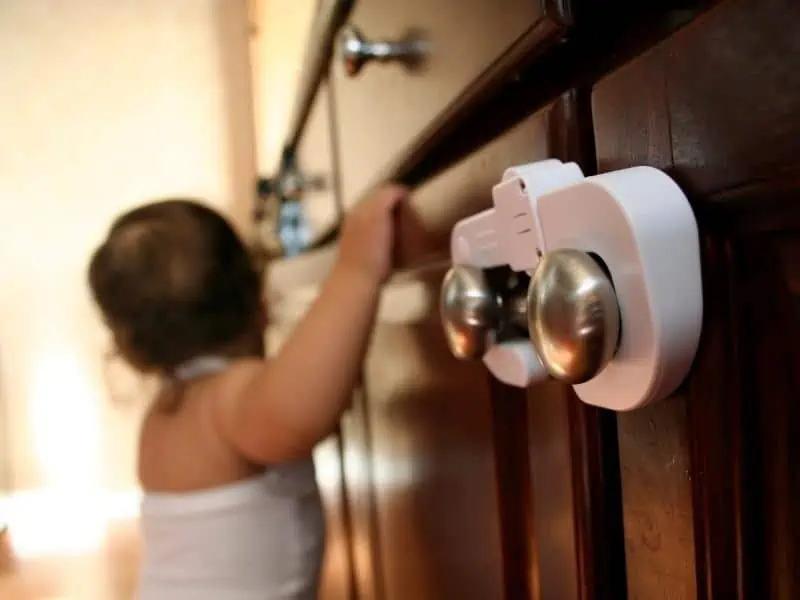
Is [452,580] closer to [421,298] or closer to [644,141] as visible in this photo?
[421,298]

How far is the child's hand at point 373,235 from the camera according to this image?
0.46 meters

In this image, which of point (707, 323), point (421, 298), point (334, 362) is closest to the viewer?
point (707, 323)

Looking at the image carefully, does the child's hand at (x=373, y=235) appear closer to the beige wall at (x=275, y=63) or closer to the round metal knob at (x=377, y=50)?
the round metal knob at (x=377, y=50)

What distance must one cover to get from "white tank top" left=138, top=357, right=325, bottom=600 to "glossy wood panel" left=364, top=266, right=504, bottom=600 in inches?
10.1

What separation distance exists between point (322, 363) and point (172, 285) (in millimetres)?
301

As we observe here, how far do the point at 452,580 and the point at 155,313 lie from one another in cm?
56

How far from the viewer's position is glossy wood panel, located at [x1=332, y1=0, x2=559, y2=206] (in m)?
0.27

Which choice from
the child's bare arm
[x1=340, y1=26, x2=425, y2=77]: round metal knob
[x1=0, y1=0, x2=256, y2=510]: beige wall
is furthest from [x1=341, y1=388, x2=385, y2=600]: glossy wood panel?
[x1=0, y1=0, x2=256, y2=510]: beige wall

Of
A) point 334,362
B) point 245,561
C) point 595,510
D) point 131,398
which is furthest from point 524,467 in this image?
point 131,398

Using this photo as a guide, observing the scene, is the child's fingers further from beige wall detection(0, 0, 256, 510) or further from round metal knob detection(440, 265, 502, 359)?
beige wall detection(0, 0, 256, 510)

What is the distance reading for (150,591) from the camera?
878 mm

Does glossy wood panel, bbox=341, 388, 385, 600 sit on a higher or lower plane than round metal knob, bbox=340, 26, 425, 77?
lower

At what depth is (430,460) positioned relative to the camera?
16.6 inches

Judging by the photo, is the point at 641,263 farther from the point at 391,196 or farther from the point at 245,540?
the point at 245,540
